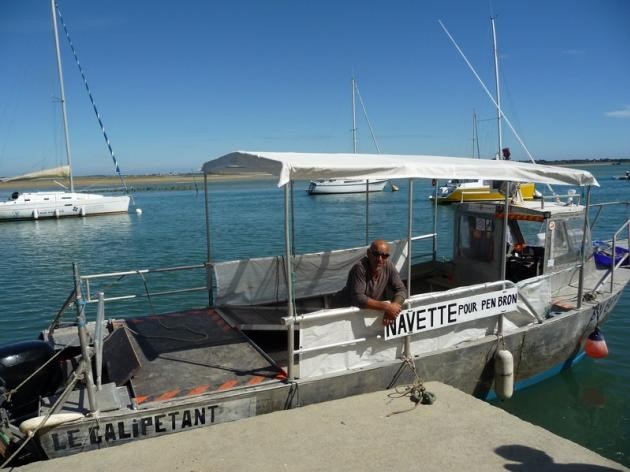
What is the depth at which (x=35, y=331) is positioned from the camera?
11.6m

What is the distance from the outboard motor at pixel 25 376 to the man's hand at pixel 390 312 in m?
3.84

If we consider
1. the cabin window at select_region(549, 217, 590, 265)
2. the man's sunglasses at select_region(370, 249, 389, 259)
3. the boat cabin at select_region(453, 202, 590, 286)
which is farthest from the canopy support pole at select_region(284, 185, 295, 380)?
the cabin window at select_region(549, 217, 590, 265)

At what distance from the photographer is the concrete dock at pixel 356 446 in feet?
14.2

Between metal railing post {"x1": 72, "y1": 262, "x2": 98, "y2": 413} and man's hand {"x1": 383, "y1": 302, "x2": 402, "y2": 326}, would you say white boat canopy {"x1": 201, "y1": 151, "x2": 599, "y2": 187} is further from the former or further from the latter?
metal railing post {"x1": 72, "y1": 262, "x2": 98, "y2": 413}

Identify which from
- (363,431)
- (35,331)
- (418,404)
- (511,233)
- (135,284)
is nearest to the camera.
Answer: (363,431)

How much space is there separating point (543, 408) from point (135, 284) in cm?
1283

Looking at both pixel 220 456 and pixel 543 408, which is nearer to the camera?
pixel 220 456

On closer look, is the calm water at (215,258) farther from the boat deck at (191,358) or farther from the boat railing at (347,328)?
the boat railing at (347,328)

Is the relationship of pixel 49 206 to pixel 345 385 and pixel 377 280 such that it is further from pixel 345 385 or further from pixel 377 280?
pixel 345 385

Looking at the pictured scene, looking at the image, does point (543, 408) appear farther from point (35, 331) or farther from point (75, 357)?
point (35, 331)

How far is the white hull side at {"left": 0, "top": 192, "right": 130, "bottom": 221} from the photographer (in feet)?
131

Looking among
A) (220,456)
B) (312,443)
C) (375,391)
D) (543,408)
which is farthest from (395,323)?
(543,408)

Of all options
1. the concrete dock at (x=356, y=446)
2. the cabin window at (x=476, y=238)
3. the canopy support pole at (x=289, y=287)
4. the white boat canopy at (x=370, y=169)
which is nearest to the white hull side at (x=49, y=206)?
the white boat canopy at (x=370, y=169)

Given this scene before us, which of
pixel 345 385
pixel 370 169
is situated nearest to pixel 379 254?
pixel 370 169
